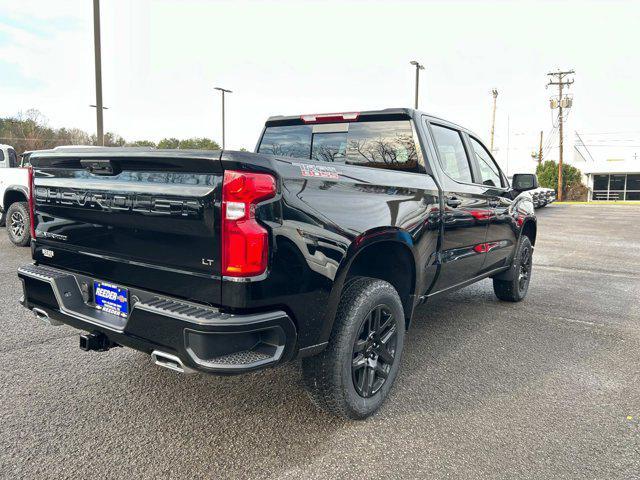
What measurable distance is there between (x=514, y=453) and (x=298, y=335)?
4.21ft

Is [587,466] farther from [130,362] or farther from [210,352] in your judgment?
[130,362]

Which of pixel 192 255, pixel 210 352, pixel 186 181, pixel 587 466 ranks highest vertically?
pixel 186 181

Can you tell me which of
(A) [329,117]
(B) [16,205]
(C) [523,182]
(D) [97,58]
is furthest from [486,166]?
(D) [97,58]

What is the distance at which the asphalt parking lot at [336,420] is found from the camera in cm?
242

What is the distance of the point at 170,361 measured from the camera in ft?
7.52

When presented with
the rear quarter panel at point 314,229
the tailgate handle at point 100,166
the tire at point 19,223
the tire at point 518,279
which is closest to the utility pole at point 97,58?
the tire at point 19,223

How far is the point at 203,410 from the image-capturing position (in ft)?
9.64

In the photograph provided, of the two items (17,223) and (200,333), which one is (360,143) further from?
(17,223)

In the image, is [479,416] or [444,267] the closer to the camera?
[479,416]

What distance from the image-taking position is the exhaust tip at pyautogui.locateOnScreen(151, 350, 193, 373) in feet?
7.38

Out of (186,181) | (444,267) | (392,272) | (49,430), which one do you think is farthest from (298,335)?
(444,267)

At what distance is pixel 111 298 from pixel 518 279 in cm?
440

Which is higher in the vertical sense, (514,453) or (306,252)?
(306,252)

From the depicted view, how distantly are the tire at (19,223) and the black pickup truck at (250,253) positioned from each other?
6111 mm
